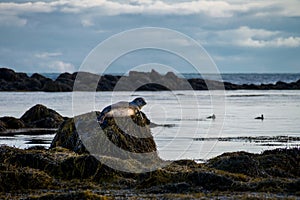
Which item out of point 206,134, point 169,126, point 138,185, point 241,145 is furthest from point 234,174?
point 169,126

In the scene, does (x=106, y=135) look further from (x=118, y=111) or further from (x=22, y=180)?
(x=22, y=180)

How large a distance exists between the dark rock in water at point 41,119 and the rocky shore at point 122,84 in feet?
138

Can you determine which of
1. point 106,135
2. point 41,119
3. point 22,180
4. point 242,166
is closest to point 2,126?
point 41,119

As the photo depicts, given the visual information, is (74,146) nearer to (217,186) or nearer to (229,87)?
(217,186)

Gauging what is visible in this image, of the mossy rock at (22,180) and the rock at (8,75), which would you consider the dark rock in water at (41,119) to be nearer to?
the mossy rock at (22,180)

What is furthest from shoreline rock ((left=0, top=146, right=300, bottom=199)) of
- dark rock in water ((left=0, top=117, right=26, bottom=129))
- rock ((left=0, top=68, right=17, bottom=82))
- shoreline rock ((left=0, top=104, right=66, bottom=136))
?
rock ((left=0, top=68, right=17, bottom=82))

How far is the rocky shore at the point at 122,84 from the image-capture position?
238 ft

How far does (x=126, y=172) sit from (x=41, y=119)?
17.1 metres

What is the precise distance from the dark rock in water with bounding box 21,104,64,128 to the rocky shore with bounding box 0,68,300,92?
138ft

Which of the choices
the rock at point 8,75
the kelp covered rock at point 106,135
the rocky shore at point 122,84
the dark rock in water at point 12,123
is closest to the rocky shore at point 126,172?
the kelp covered rock at point 106,135

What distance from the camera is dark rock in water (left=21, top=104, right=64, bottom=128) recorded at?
90.6 feet

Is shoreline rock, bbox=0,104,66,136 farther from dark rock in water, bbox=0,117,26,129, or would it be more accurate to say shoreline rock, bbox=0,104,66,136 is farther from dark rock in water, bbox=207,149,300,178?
dark rock in water, bbox=207,149,300,178

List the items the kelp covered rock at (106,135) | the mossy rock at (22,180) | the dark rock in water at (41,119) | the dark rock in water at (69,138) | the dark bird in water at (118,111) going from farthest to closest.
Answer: the dark rock in water at (41,119)
the dark bird in water at (118,111)
the dark rock in water at (69,138)
the kelp covered rock at (106,135)
the mossy rock at (22,180)

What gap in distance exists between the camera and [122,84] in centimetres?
7500
